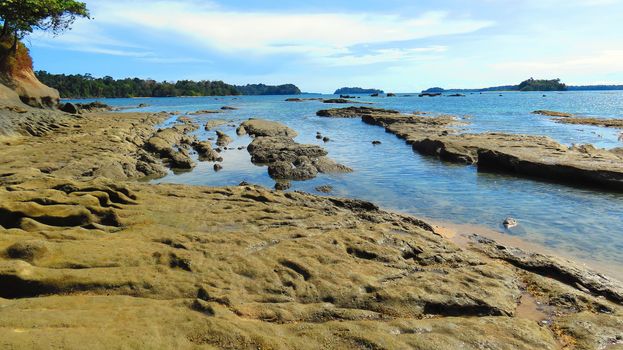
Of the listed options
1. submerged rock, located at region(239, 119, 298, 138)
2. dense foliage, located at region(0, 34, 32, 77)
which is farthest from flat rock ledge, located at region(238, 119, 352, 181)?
dense foliage, located at region(0, 34, 32, 77)

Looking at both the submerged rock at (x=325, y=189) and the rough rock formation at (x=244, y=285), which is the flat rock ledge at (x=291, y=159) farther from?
the rough rock formation at (x=244, y=285)

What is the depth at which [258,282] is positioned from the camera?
753 cm

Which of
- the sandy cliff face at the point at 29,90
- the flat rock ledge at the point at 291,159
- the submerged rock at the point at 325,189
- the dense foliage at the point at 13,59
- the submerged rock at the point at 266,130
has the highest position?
the dense foliage at the point at 13,59

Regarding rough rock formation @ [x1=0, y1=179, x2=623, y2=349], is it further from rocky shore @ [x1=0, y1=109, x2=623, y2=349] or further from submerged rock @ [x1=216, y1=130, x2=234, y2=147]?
submerged rock @ [x1=216, y1=130, x2=234, y2=147]

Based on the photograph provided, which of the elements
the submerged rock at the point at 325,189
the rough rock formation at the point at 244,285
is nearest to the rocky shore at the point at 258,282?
the rough rock formation at the point at 244,285

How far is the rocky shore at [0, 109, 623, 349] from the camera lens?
18.9 feet

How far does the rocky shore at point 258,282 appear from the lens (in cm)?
577

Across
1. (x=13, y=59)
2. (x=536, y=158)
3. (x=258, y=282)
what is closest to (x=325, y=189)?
(x=258, y=282)

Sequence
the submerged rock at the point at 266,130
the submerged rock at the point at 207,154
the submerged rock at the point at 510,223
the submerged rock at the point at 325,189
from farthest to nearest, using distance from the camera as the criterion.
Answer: the submerged rock at the point at 266,130
the submerged rock at the point at 207,154
the submerged rock at the point at 325,189
the submerged rock at the point at 510,223

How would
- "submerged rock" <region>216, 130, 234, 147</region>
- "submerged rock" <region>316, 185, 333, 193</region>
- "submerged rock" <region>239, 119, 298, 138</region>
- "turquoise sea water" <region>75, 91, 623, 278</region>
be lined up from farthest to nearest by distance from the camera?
"submerged rock" <region>239, 119, 298, 138</region>
"submerged rock" <region>216, 130, 234, 147</region>
"submerged rock" <region>316, 185, 333, 193</region>
"turquoise sea water" <region>75, 91, 623, 278</region>

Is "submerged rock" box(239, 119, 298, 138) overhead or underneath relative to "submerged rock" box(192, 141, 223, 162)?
overhead

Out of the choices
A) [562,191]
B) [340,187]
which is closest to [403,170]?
[340,187]

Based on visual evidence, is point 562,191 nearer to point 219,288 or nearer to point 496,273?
point 496,273

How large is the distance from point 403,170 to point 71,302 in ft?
68.3
